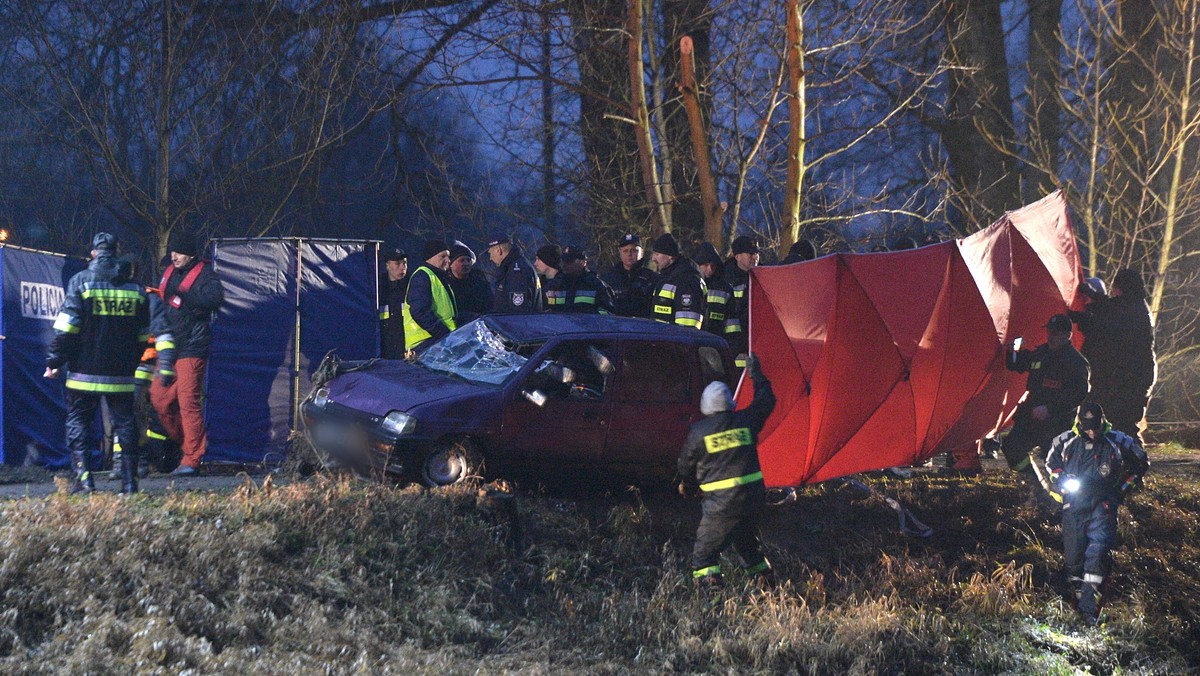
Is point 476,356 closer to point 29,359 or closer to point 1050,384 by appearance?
point 29,359

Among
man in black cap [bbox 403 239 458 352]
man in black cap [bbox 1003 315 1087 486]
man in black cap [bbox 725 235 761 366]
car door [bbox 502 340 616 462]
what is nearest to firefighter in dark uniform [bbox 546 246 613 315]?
man in black cap [bbox 403 239 458 352]

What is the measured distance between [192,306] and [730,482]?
514 centimetres

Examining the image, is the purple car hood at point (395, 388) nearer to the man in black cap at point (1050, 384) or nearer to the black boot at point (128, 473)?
the black boot at point (128, 473)

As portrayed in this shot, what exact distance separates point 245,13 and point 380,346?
585 centimetres

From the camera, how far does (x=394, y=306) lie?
1090cm

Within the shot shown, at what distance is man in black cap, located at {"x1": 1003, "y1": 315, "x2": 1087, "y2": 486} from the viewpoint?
9.27 m

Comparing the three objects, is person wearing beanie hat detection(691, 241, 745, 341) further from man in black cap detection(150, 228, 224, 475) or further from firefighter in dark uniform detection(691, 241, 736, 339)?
man in black cap detection(150, 228, 224, 475)

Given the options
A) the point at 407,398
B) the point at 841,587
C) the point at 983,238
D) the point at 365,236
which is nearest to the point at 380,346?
the point at 407,398

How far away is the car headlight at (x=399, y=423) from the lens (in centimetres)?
767

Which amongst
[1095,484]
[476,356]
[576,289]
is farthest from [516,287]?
[1095,484]

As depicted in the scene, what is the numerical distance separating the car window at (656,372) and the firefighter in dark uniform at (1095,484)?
284cm

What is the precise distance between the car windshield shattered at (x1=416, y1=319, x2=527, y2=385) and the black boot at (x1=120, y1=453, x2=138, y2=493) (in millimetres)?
2261

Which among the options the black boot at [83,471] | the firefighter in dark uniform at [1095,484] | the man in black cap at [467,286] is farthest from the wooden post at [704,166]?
the black boot at [83,471]

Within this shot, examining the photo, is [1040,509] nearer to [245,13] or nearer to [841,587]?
[841,587]
